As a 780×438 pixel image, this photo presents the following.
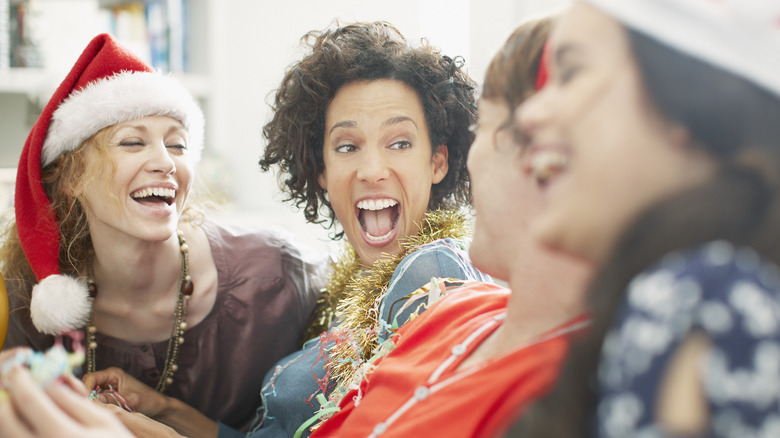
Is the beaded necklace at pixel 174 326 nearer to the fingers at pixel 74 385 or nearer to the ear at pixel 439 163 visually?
the ear at pixel 439 163

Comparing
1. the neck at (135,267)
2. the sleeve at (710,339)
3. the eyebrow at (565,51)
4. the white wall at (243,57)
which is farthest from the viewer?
the white wall at (243,57)

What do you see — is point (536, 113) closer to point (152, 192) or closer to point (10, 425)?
point (10, 425)

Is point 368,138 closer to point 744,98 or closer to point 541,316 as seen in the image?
point 541,316

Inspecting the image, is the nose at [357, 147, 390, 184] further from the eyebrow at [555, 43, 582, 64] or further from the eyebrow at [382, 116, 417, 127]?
the eyebrow at [555, 43, 582, 64]

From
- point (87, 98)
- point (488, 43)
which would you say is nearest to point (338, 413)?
point (87, 98)

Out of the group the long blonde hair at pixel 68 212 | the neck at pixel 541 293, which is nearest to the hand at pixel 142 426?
the long blonde hair at pixel 68 212

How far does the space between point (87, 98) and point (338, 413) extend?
0.82 meters

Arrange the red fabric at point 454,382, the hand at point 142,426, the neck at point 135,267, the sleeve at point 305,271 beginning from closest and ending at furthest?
the red fabric at point 454,382
the hand at point 142,426
the neck at point 135,267
the sleeve at point 305,271

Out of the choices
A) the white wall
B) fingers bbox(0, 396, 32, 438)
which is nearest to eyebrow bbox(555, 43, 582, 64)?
fingers bbox(0, 396, 32, 438)

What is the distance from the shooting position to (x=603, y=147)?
44 cm

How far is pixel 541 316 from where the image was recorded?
24.4 inches

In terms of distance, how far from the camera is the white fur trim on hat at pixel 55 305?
130 cm

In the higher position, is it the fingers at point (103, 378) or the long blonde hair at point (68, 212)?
the long blonde hair at point (68, 212)

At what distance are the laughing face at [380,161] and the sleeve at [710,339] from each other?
87cm
